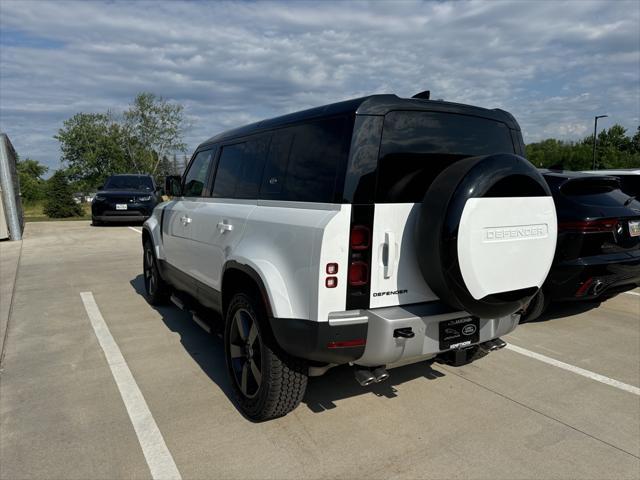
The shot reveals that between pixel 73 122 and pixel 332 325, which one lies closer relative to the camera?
pixel 332 325

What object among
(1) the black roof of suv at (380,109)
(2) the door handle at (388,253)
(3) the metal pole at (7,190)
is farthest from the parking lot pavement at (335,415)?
(3) the metal pole at (7,190)

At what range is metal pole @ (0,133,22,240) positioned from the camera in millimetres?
12086

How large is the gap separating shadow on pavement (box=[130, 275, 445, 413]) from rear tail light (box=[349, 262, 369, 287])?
119 cm

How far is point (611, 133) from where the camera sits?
5919 cm

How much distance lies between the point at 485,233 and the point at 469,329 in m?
0.66

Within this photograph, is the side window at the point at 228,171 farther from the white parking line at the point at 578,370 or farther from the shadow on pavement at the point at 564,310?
the shadow on pavement at the point at 564,310

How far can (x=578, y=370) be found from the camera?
388 centimetres

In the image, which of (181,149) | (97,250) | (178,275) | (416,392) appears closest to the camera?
(416,392)

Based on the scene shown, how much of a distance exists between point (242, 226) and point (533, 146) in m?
90.7

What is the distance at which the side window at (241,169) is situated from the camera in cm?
337

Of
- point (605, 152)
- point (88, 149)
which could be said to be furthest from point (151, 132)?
point (605, 152)

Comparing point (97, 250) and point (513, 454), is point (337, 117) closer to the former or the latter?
point (513, 454)

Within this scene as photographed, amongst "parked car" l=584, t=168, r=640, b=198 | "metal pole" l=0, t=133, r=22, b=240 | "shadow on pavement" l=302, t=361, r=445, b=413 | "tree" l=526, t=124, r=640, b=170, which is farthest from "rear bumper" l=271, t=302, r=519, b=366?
"tree" l=526, t=124, r=640, b=170

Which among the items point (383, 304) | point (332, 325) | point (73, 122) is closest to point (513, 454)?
point (383, 304)
